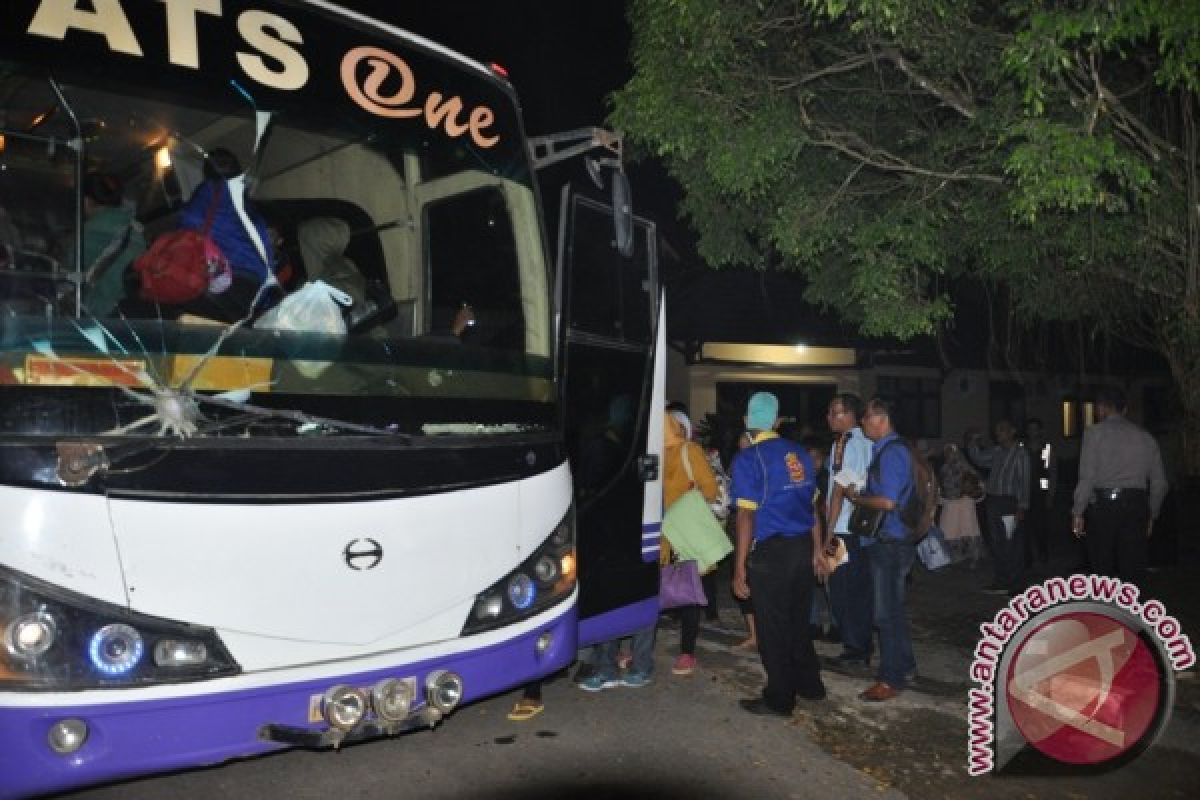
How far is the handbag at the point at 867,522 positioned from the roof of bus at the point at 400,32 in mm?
3346

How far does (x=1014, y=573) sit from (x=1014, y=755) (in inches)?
196

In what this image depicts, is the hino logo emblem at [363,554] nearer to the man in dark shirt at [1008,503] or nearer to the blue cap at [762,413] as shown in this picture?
the blue cap at [762,413]

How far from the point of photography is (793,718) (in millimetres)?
5156

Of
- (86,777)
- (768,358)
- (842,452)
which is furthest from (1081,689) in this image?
(768,358)

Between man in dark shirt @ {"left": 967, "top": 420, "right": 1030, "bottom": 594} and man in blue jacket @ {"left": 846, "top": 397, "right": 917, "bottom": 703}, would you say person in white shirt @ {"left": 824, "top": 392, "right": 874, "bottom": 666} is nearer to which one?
man in blue jacket @ {"left": 846, "top": 397, "right": 917, "bottom": 703}

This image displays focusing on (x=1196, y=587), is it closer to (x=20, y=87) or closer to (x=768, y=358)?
(x=20, y=87)

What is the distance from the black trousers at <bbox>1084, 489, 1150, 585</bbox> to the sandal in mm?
4504

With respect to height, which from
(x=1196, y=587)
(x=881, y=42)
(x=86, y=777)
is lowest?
(x=1196, y=587)

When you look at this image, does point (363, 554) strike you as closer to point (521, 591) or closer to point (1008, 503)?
point (521, 591)

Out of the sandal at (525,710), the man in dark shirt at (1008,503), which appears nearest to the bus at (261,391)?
the sandal at (525,710)

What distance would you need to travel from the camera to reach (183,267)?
129 inches

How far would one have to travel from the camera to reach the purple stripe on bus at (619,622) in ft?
16.0

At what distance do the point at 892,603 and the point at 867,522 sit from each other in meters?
0.51

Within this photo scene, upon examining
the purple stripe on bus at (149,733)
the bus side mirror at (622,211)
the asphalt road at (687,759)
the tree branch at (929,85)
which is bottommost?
the asphalt road at (687,759)
